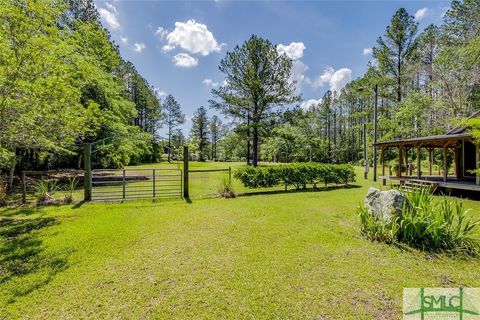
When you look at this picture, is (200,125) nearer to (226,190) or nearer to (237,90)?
(237,90)

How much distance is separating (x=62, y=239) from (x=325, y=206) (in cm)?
762

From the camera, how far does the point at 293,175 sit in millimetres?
11391

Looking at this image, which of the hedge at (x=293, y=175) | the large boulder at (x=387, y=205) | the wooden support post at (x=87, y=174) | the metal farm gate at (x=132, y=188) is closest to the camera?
the large boulder at (x=387, y=205)

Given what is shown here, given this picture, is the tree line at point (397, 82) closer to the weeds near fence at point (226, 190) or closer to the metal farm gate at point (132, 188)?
the metal farm gate at point (132, 188)

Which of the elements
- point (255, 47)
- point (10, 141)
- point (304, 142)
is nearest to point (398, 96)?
point (255, 47)

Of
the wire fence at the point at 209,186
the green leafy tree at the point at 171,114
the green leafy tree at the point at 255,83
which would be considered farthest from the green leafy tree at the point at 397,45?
the green leafy tree at the point at 171,114

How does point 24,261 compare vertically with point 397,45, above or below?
below

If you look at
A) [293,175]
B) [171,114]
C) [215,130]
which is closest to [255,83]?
[293,175]

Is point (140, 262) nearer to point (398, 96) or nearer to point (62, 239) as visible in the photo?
point (62, 239)

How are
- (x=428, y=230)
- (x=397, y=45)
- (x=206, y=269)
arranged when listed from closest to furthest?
(x=206, y=269) < (x=428, y=230) < (x=397, y=45)

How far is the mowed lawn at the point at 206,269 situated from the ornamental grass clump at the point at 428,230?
13.8 inches

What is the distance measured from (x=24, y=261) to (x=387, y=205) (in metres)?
7.21

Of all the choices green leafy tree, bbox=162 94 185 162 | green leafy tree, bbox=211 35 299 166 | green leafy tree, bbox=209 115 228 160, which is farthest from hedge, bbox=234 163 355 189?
green leafy tree, bbox=209 115 228 160

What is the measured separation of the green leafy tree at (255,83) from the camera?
18.0 m
